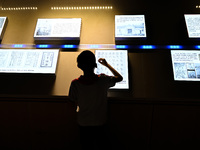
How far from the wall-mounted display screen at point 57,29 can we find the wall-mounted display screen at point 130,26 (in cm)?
53

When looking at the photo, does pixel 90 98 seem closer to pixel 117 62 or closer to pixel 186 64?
pixel 117 62

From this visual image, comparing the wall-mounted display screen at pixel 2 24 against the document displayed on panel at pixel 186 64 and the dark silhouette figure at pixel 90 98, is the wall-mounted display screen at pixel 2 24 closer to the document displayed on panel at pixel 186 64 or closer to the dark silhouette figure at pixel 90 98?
the dark silhouette figure at pixel 90 98

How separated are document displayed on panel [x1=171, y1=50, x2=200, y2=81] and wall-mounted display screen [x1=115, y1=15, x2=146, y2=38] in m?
0.49

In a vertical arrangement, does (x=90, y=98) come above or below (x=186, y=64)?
below

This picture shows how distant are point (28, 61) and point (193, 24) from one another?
2.18 meters

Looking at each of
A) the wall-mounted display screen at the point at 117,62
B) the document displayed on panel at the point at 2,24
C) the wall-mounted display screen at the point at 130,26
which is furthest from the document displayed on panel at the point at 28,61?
the wall-mounted display screen at the point at 130,26

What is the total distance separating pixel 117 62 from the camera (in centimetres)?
190

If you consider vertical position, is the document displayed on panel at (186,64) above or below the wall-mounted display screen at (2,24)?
below

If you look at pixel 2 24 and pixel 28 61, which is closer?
pixel 28 61

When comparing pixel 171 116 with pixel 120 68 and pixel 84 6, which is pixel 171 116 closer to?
pixel 120 68

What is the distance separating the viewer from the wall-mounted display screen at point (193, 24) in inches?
80.4

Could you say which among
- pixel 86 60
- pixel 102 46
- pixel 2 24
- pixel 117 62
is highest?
pixel 2 24

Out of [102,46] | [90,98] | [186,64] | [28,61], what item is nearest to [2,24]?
[28,61]

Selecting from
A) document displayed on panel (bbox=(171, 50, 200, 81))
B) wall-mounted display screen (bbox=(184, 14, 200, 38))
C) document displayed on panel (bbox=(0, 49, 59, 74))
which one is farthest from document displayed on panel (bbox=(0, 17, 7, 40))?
wall-mounted display screen (bbox=(184, 14, 200, 38))
